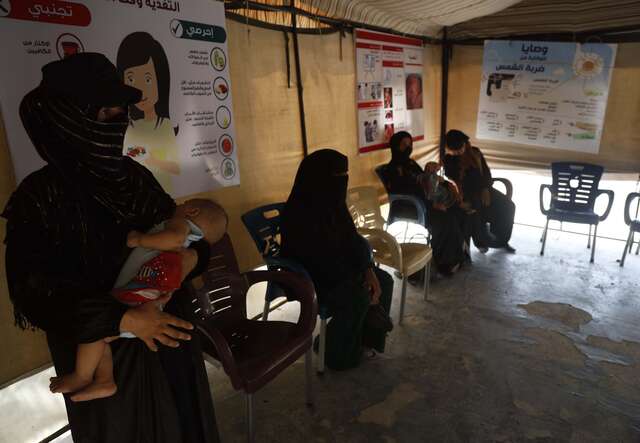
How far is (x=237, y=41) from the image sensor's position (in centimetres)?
262

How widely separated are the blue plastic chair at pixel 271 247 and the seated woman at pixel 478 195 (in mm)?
2019

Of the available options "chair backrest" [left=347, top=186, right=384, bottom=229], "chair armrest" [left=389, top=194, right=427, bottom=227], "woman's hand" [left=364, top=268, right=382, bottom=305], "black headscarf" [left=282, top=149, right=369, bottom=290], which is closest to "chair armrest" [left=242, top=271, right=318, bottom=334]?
"black headscarf" [left=282, top=149, right=369, bottom=290]

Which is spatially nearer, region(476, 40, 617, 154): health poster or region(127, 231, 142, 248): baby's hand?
region(127, 231, 142, 248): baby's hand

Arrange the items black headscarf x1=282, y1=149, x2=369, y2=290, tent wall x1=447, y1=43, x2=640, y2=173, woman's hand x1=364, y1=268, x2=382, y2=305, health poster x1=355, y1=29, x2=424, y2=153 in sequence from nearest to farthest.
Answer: black headscarf x1=282, y1=149, x2=369, y2=290 < woman's hand x1=364, y1=268, x2=382, y2=305 < health poster x1=355, y1=29, x2=424, y2=153 < tent wall x1=447, y1=43, x2=640, y2=173

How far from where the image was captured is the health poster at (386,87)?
3.79m

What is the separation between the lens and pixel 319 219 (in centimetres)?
242

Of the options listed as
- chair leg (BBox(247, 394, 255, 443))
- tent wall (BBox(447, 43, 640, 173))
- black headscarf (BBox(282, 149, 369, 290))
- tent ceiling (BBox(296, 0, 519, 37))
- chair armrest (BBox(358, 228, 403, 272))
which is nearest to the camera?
chair leg (BBox(247, 394, 255, 443))

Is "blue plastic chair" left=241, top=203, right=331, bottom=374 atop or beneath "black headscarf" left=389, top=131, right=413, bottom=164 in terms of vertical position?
beneath

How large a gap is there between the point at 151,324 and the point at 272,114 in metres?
2.20

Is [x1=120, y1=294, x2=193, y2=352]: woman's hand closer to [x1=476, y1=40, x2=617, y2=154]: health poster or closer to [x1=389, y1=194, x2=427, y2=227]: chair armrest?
[x1=389, y1=194, x2=427, y2=227]: chair armrest

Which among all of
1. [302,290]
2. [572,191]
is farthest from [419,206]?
[302,290]

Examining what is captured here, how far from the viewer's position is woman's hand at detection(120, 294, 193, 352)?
38.5 inches

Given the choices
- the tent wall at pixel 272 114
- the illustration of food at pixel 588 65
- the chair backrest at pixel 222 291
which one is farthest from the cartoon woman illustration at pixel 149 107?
the illustration of food at pixel 588 65

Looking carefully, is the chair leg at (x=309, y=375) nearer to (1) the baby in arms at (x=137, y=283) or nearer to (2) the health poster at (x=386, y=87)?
(1) the baby in arms at (x=137, y=283)
